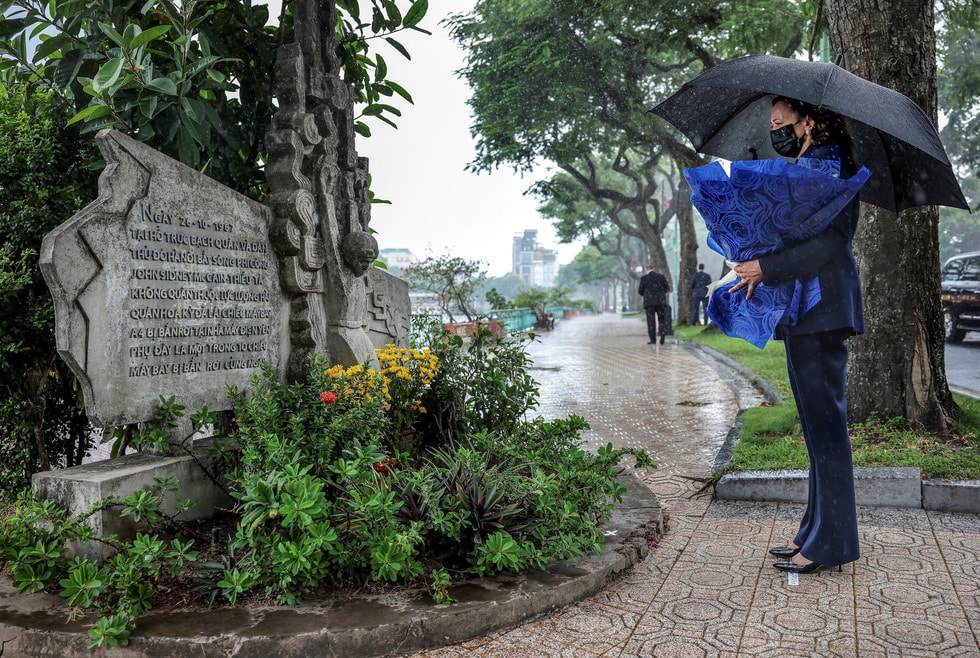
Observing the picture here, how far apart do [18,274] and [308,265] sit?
1515 mm

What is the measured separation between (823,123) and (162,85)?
3238 millimetres

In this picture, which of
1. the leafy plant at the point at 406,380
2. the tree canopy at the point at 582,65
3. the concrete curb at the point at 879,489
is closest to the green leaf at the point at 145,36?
the leafy plant at the point at 406,380

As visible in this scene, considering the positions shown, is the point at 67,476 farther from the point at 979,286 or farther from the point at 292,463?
the point at 979,286

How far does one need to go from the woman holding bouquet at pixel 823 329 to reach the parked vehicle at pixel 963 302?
41.6 ft

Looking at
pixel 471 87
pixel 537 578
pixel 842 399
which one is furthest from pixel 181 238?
pixel 471 87

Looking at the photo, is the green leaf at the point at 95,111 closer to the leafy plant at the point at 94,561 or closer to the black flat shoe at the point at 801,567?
the leafy plant at the point at 94,561

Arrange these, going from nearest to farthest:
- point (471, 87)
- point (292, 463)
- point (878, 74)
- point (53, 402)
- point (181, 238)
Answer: point (292, 463)
point (181, 238)
point (53, 402)
point (878, 74)
point (471, 87)

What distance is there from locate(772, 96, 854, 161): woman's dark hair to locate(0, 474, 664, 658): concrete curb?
2198 mm

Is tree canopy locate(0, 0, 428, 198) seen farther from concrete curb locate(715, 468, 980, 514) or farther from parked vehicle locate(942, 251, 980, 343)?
parked vehicle locate(942, 251, 980, 343)

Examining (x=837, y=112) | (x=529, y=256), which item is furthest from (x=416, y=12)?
(x=529, y=256)

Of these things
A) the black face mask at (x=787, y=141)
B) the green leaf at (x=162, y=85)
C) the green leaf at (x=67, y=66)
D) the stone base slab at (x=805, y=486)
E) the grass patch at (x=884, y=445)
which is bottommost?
the stone base slab at (x=805, y=486)

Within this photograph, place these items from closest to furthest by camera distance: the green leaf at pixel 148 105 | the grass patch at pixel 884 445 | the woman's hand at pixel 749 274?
the woman's hand at pixel 749 274 < the green leaf at pixel 148 105 < the grass patch at pixel 884 445

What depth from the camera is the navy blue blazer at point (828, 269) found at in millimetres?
3223

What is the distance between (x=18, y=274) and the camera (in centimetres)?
393
